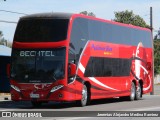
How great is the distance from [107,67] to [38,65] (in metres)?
4.84

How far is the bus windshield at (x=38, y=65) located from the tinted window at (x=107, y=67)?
205 centimetres

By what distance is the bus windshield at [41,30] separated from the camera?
75.6 ft

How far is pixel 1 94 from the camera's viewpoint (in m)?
36.5

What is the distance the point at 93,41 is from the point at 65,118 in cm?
814

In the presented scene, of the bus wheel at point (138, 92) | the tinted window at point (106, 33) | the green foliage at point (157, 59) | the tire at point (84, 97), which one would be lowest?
the green foliage at point (157, 59)

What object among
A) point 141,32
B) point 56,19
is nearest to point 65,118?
point 56,19

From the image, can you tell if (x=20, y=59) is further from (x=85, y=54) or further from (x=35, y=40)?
(x=85, y=54)

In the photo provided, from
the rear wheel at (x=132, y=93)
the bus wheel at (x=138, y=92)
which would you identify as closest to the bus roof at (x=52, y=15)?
the rear wheel at (x=132, y=93)

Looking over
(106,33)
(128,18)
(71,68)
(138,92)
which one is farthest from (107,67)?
(128,18)

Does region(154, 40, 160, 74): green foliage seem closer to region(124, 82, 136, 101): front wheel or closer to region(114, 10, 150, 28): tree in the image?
region(114, 10, 150, 28): tree

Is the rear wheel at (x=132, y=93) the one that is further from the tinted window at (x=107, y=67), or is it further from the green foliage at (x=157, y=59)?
the green foliage at (x=157, y=59)

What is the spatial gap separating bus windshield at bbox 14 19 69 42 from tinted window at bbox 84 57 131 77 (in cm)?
253

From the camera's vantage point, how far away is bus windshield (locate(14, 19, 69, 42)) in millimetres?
23047

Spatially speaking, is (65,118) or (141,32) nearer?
(65,118)
